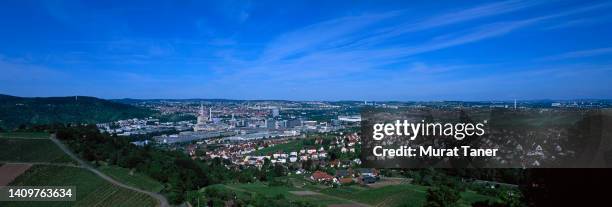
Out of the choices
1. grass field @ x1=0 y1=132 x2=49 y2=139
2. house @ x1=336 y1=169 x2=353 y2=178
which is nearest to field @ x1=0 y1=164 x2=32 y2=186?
grass field @ x1=0 y1=132 x2=49 y2=139

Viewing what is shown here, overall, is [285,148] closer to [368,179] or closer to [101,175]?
[368,179]

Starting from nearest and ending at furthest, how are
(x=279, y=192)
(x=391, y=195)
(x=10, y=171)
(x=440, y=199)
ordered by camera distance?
(x=440, y=199) < (x=10, y=171) < (x=391, y=195) < (x=279, y=192)

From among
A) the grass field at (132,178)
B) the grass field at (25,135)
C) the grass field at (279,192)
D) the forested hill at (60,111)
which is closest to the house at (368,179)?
the grass field at (279,192)

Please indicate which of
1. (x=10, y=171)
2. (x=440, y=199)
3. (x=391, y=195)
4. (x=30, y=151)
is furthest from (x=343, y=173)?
(x=440, y=199)

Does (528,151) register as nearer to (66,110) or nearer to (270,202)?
(270,202)

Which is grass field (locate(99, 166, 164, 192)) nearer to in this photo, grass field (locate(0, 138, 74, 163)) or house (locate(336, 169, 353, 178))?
grass field (locate(0, 138, 74, 163))

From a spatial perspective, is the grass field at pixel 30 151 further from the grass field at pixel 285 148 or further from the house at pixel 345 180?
the grass field at pixel 285 148
